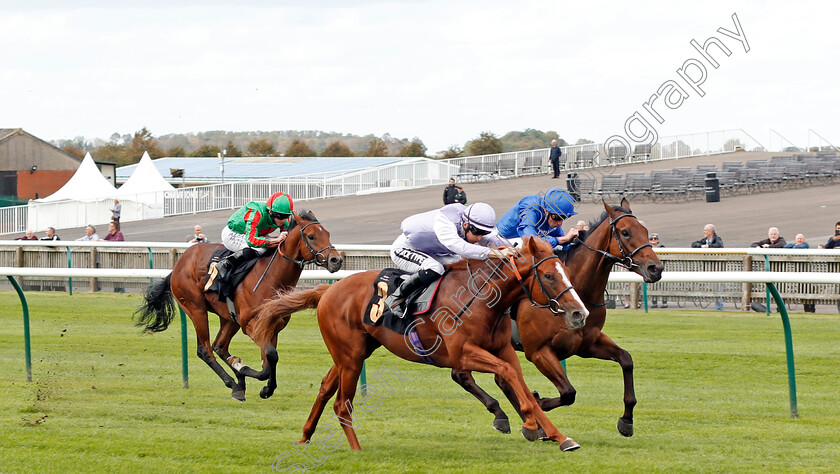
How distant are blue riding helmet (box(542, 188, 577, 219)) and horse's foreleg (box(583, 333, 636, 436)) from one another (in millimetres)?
1054

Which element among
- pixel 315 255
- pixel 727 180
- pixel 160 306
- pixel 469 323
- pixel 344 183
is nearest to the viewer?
pixel 469 323

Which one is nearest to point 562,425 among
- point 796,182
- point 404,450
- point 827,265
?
point 404,450

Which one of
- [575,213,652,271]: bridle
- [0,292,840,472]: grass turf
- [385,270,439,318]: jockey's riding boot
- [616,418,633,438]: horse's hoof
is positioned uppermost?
[575,213,652,271]: bridle

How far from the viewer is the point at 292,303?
19.4 ft

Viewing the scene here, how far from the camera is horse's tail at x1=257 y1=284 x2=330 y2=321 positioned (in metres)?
5.87

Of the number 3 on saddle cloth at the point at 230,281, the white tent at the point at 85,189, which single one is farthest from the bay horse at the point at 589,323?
the white tent at the point at 85,189

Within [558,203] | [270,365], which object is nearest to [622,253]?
[558,203]

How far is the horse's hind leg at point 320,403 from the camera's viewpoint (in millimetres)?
5301

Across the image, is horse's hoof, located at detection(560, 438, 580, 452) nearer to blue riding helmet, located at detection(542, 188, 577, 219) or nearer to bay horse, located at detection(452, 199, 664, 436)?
bay horse, located at detection(452, 199, 664, 436)

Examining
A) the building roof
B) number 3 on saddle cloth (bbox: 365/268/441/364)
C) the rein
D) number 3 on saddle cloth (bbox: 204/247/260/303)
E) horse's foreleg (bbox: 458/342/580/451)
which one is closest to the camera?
horse's foreleg (bbox: 458/342/580/451)

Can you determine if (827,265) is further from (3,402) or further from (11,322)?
(11,322)

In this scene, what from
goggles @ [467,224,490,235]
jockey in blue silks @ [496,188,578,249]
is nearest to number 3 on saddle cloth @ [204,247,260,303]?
jockey in blue silks @ [496,188,578,249]

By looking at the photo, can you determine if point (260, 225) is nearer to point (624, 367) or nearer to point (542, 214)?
point (542, 214)

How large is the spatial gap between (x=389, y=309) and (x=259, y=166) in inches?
1933
